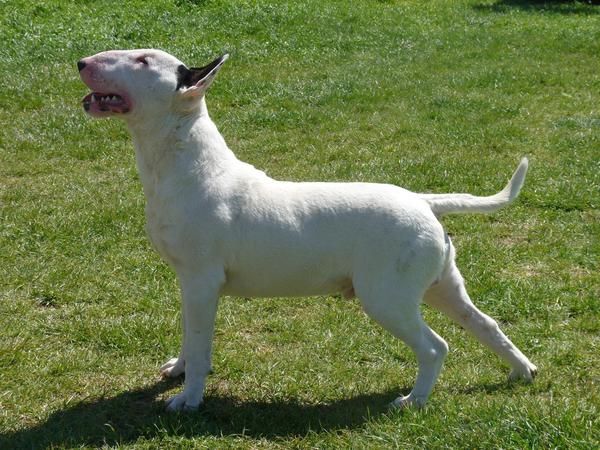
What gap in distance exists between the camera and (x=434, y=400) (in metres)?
4.61

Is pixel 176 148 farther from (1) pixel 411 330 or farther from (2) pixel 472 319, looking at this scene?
(2) pixel 472 319

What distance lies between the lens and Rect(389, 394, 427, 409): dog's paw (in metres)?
4.51

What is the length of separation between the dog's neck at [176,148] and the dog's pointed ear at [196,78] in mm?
141

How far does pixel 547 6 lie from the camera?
2353 centimetres

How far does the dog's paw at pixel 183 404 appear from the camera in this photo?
452 centimetres

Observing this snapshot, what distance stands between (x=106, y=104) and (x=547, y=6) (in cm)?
2135

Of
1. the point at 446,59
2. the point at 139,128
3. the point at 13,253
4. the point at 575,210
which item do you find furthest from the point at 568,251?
the point at 446,59

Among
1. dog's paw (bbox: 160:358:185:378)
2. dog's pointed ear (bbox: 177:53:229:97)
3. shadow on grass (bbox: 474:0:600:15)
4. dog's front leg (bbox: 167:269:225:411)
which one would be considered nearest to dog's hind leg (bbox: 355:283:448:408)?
dog's front leg (bbox: 167:269:225:411)

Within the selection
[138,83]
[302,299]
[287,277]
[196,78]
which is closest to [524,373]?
[287,277]

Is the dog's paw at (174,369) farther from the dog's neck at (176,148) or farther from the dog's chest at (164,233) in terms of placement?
the dog's neck at (176,148)

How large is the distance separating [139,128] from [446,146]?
20.8 feet

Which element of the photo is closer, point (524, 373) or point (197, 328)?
point (197, 328)

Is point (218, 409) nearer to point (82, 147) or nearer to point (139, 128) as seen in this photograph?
point (139, 128)

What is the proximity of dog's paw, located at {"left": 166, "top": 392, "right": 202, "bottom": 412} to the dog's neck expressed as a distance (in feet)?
3.66
